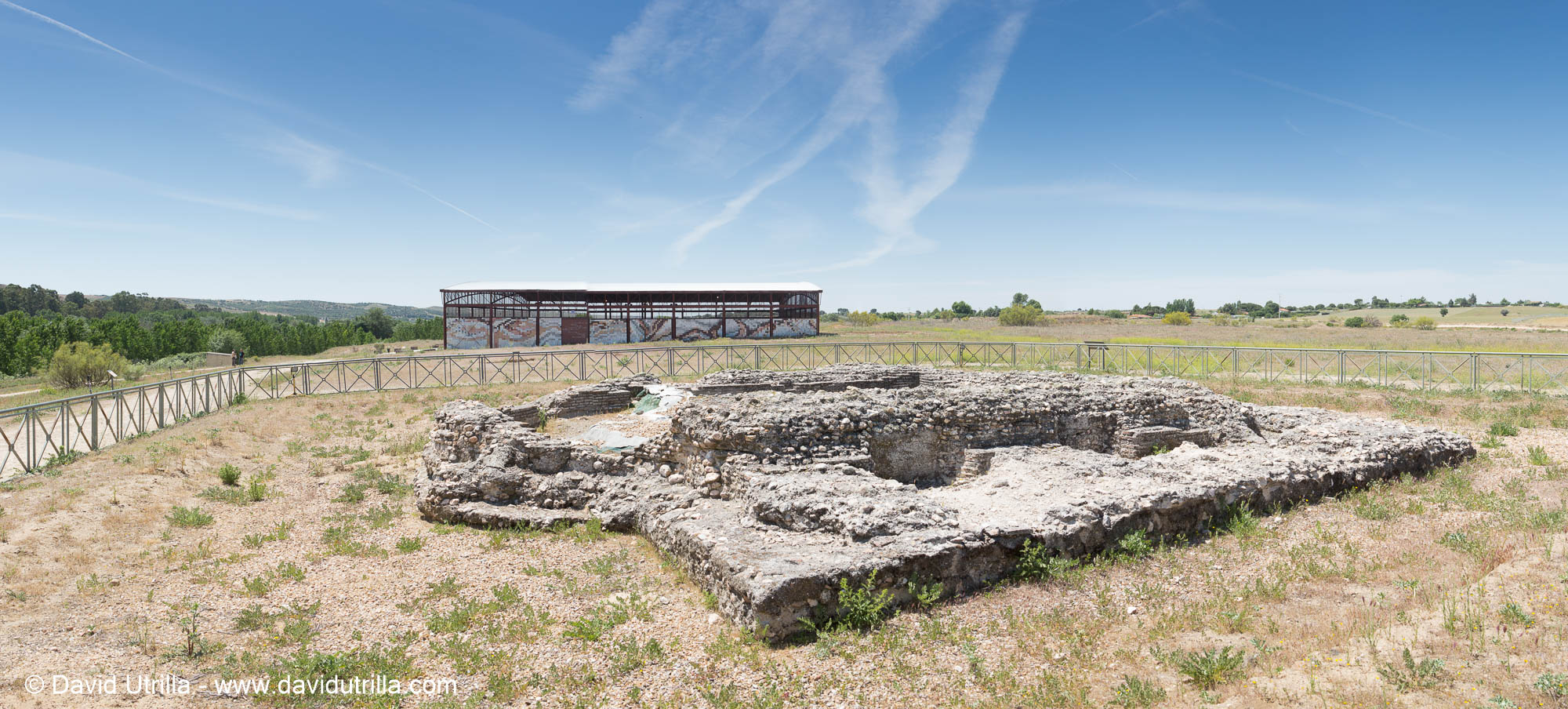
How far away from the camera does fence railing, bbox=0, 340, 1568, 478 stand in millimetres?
21750

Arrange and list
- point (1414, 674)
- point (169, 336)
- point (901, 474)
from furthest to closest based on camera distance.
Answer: point (169, 336)
point (901, 474)
point (1414, 674)

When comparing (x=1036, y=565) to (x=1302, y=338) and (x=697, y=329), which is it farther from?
(x=1302, y=338)

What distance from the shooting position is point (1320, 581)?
7.70 m

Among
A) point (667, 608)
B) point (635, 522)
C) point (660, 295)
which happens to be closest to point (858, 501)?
point (667, 608)

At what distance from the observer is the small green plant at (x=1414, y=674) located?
16.4ft

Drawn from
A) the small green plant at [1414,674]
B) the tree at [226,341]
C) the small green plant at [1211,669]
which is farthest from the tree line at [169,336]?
the small green plant at [1414,674]

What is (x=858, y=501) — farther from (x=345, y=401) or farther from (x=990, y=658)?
(x=345, y=401)

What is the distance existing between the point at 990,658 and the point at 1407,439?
11850 mm

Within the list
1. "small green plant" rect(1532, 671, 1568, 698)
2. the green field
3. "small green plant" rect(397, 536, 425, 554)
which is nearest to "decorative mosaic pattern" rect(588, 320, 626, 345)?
"small green plant" rect(397, 536, 425, 554)

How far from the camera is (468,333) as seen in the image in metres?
49.0

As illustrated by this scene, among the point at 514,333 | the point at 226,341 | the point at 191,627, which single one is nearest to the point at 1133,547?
the point at 191,627

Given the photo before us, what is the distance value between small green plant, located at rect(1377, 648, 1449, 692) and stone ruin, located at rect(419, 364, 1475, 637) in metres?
3.46

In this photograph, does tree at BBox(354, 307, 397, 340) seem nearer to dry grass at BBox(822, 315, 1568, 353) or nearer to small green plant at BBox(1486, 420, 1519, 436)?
dry grass at BBox(822, 315, 1568, 353)

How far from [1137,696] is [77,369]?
43.5 m
